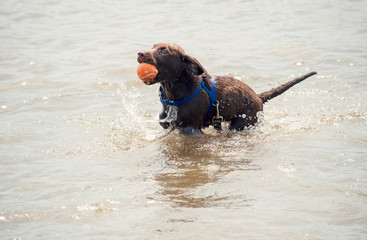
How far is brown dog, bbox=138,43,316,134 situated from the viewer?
5.81m

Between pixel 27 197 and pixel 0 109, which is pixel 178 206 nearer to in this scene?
pixel 27 197

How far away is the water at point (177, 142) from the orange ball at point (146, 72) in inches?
37.6

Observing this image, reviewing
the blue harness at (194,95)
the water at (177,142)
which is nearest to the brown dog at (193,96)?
the blue harness at (194,95)

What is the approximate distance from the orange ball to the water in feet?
3.13

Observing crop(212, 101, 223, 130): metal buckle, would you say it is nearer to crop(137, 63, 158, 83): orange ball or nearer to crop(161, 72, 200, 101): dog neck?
crop(161, 72, 200, 101): dog neck

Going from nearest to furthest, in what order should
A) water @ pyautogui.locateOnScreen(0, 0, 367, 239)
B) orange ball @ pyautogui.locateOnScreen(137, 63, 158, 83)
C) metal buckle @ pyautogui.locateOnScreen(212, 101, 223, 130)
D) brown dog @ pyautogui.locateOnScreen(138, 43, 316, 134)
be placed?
water @ pyautogui.locateOnScreen(0, 0, 367, 239)
orange ball @ pyautogui.locateOnScreen(137, 63, 158, 83)
brown dog @ pyautogui.locateOnScreen(138, 43, 316, 134)
metal buckle @ pyautogui.locateOnScreen(212, 101, 223, 130)

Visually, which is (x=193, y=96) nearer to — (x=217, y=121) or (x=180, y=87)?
(x=180, y=87)

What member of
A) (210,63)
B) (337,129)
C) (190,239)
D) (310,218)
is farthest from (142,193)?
(210,63)

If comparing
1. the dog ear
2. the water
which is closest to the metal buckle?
the water

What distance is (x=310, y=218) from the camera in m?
4.04

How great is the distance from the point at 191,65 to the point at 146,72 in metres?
0.69

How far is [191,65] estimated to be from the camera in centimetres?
593

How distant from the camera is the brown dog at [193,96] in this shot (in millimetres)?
5809

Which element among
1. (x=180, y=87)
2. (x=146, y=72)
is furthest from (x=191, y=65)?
(x=146, y=72)
